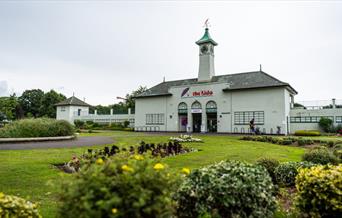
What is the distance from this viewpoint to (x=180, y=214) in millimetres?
3508

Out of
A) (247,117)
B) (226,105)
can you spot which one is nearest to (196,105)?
(226,105)

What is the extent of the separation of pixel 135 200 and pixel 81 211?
477 mm

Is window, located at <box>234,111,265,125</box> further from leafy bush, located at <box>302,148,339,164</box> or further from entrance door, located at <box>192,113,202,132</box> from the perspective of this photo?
leafy bush, located at <box>302,148,339,164</box>

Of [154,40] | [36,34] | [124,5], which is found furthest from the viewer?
[154,40]

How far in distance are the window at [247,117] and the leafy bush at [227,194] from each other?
29.5m

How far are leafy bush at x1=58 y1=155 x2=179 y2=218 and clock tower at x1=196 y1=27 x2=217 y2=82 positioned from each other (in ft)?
113

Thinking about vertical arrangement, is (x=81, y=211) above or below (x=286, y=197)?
above

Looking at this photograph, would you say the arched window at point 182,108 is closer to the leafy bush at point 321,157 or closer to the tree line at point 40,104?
the tree line at point 40,104

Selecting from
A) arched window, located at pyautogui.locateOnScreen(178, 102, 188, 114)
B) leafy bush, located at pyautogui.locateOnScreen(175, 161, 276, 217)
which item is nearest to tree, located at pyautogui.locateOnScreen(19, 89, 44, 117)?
arched window, located at pyautogui.locateOnScreen(178, 102, 188, 114)

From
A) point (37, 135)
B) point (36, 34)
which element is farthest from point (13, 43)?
point (37, 135)

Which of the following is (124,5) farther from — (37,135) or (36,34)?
(37,135)

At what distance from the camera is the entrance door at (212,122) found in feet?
116

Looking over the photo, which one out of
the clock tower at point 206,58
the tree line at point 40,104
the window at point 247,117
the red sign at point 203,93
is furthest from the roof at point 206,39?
the tree line at point 40,104

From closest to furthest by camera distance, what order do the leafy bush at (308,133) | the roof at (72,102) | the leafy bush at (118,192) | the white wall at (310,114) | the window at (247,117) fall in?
the leafy bush at (118,192), the leafy bush at (308,133), the white wall at (310,114), the window at (247,117), the roof at (72,102)
